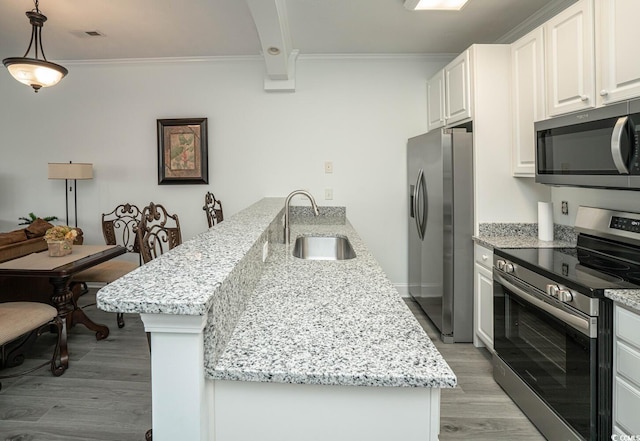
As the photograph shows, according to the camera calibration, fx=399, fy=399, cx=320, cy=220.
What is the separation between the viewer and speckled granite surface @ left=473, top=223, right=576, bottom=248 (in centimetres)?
240

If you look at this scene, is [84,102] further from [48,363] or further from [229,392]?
[229,392]

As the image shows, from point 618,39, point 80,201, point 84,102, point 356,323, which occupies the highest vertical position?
point 84,102

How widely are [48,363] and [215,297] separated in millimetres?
2478

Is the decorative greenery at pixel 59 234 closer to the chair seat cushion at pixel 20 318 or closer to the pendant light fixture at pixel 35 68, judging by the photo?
the chair seat cushion at pixel 20 318

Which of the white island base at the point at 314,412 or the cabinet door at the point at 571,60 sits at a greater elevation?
the cabinet door at the point at 571,60

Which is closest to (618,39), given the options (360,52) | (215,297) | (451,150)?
(451,150)

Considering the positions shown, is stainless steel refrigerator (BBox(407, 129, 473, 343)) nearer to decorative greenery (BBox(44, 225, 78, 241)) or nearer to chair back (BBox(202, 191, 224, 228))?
chair back (BBox(202, 191, 224, 228))

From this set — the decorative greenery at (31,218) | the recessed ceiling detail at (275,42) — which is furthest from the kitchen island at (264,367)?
the decorative greenery at (31,218)

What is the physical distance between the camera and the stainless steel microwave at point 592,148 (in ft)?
5.25

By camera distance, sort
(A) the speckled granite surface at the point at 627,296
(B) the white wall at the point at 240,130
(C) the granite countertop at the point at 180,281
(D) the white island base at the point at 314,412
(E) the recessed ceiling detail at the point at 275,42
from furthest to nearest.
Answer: (B) the white wall at the point at 240,130 → (E) the recessed ceiling detail at the point at 275,42 → (A) the speckled granite surface at the point at 627,296 → (D) the white island base at the point at 314,412 → (C) the granite countertop at the point at 180,281

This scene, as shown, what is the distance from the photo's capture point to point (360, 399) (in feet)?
2.72

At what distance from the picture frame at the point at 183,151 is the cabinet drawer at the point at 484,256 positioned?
2.63 meters

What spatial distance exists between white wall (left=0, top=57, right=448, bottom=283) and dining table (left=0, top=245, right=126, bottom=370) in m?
1.28

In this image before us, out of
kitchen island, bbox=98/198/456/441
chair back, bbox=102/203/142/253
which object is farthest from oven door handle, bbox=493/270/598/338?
chair back, bbox=102/203/142/253
